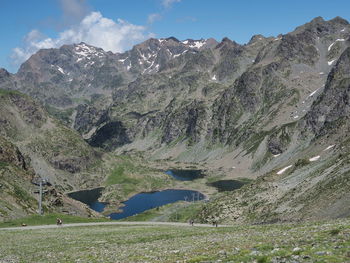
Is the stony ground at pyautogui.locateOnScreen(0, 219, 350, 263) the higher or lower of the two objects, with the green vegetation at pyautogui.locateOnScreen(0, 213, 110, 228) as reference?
lower

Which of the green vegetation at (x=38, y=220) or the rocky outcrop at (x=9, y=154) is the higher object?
the rocky outcrop at (x=9, y=154)

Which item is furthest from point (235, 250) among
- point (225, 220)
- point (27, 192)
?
point (27, 192)

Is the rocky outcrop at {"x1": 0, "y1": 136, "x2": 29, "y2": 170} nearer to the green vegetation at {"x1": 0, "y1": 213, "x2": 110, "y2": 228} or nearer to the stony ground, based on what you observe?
the green vegetation at {"x1": 0, "y1": 213, "x2": 110, "y2": 228}

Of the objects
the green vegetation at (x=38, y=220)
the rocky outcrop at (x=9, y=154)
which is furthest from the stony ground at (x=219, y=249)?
the rocky outcrop at (x=9, y=154)

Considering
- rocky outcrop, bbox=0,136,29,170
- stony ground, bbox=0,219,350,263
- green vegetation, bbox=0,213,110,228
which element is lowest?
stony ground, bbox=0,219,350,263

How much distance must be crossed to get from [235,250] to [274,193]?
83848 millimetres

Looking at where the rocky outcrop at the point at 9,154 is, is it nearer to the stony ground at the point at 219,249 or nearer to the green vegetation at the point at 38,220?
the green vegetation at the point at 38,220

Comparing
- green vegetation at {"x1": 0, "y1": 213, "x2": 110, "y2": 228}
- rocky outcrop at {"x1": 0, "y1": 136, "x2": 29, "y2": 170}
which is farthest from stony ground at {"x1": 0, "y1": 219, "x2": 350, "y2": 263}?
rocky outcrop at {"x1": 0, "y1": 136, "x2": 29, "y2": 170}

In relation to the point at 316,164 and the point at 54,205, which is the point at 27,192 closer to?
the point at 54,205

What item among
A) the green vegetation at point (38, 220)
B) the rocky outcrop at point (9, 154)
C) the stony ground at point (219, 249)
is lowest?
the stony ground at point (219, 249)

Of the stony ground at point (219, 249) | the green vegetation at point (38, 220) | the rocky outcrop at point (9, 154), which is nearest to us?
the stony ground at point (219, 249)

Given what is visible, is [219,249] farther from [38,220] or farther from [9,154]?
[9,154]

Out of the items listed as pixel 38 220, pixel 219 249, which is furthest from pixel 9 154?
pixel 219 249

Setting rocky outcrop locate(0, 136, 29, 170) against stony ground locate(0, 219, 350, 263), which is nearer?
stony ground locate(0, 219, 350, 263)
